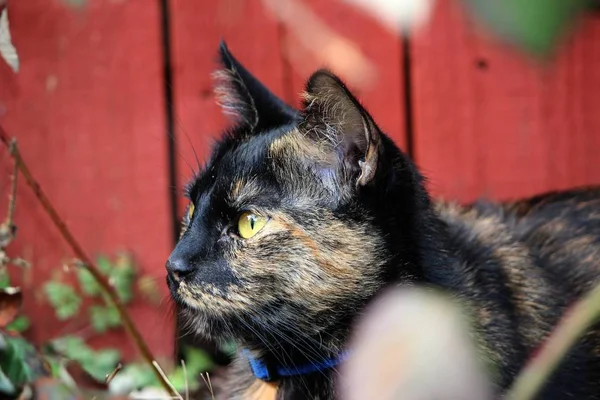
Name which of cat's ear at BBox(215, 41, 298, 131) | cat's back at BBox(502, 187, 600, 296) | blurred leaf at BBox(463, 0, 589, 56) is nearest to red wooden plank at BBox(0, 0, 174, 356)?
cat's ear at BBox(215, 41, 298, 131)

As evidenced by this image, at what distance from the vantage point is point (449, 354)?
0.44 meters

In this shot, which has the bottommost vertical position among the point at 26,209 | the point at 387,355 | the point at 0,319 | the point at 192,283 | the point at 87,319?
the point at 87,319

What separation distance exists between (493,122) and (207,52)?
0.91 metres

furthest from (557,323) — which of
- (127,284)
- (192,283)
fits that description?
(127,284)

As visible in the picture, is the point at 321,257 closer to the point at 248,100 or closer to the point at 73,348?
the point at 248,100

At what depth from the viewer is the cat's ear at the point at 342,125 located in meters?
1.21

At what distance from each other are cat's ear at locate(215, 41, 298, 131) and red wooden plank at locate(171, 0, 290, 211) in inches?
21.1

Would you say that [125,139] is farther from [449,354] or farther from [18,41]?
[449,354]

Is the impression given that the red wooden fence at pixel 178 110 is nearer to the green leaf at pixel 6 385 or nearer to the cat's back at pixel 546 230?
the cat's back at pixel 546 230

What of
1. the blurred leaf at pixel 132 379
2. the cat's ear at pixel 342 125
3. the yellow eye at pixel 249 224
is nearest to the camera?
the cat's ear at pixel 342 125

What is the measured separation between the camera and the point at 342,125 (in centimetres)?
129

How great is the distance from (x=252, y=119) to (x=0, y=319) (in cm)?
69

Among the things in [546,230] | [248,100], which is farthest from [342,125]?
[546,230]

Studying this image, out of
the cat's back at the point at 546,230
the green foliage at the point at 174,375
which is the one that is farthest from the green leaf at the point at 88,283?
the cat's back at the point at 546,230
